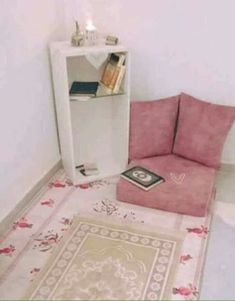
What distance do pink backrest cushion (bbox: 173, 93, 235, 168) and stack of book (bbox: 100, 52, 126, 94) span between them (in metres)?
0.49

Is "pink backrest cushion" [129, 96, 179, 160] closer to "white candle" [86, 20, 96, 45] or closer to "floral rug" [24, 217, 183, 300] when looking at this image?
"white candle" [86, 20, 96, 45]

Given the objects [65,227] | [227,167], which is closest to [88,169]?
[65,227]

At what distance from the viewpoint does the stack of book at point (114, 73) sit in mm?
2434

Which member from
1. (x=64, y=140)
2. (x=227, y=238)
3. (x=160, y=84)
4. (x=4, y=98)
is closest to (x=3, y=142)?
(x=4, y=98)

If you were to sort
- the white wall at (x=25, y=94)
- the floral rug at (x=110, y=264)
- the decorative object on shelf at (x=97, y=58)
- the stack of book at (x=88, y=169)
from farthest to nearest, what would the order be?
the stack of book at (x=88, y=169)
the decorative object on shelf at (x=97, y=58)
the white wall at (x=25, y=94)
the floral rug at (x=110, y=264)

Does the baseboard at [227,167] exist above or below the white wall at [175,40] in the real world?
below

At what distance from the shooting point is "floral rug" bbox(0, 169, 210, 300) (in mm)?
1789

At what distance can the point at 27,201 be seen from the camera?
7.90 ft

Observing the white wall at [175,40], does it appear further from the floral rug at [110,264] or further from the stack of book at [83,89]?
the floral rug at [110,264]

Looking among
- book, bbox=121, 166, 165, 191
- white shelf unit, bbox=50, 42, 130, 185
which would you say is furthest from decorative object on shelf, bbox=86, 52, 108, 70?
book, bbox=121, 166, 165, 191

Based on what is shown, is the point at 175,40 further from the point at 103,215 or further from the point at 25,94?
the point at 103,215

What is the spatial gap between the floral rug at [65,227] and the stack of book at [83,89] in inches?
25.9

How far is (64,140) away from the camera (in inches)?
103

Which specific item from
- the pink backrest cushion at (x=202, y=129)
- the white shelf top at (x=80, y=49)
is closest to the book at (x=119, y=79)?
the white shelf top at (x=80, y=49)
